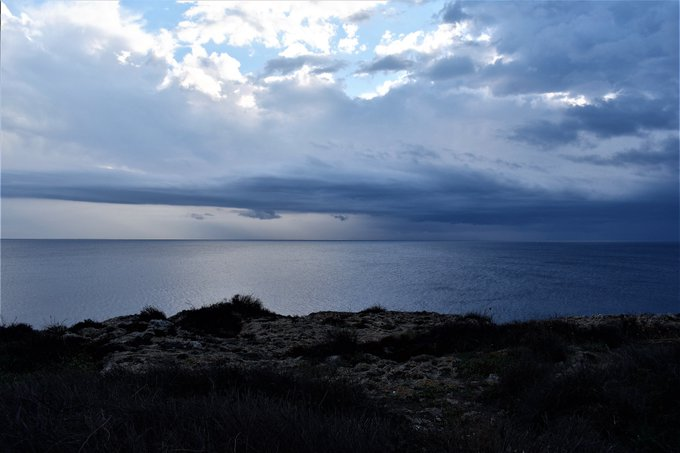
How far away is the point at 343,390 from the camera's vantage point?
6934 millimetres

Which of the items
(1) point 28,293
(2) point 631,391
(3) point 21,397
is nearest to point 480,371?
(2) point 631,391

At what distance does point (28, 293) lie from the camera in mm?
57531

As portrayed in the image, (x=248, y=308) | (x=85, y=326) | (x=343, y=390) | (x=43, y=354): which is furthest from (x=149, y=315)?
(x=343, y=390)

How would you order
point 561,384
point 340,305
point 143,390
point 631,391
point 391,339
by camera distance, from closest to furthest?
point 143,390
point 631,391
point 561,384
point 391,339
point 340,305

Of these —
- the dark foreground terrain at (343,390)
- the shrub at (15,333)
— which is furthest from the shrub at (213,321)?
the shrub at (15,333)

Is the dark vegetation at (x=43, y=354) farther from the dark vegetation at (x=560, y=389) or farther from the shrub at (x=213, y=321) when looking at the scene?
the dark vegetation at (x=560, y=389)

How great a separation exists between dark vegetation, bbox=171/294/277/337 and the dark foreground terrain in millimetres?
261

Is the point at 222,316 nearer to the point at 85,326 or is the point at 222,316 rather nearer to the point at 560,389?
the point at 85,326

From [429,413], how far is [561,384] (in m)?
2.34

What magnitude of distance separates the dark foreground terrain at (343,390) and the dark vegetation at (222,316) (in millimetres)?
261

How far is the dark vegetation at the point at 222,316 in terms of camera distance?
1820cm

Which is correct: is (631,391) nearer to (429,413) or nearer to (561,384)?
(561,384)

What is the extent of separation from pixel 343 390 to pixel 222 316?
1451cm

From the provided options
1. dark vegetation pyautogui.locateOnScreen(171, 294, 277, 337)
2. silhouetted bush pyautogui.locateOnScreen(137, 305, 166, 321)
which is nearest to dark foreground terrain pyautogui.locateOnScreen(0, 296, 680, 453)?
dark vegetation pyautogui.locateOnScreen(171, 294, 277, 337)
